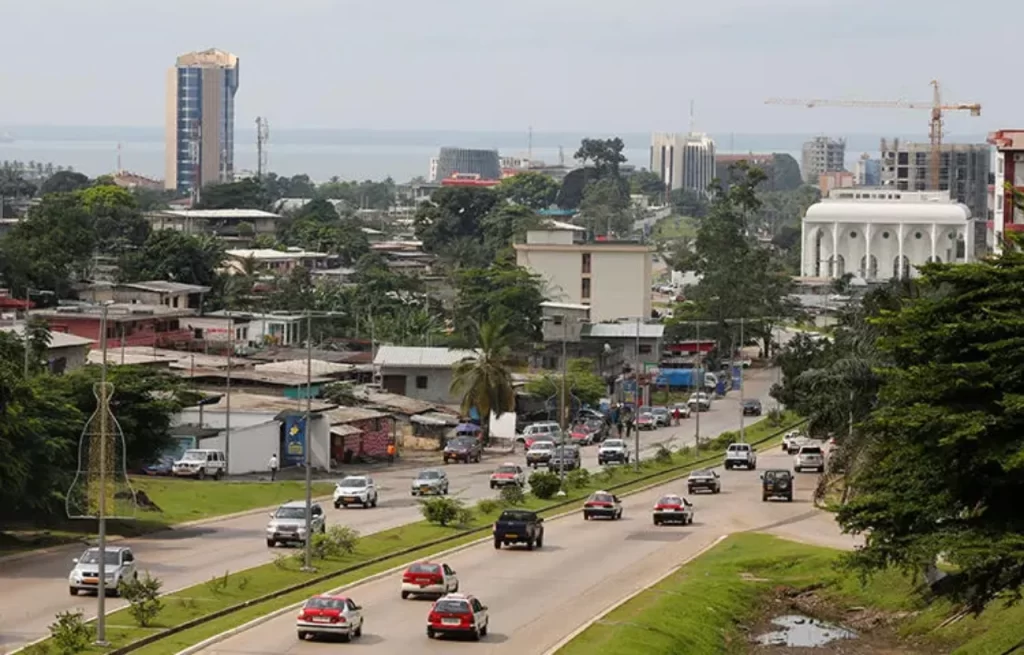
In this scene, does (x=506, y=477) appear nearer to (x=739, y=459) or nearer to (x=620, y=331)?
(x=739, y=459)

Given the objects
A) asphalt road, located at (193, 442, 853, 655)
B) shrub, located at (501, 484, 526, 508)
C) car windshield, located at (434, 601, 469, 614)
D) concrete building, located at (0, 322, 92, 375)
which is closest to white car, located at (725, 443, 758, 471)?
asphalt road, located at (193, 442, 853, 655)

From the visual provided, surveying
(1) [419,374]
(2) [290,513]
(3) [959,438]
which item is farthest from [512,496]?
(1) [419,374]

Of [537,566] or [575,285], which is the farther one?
[575,285]

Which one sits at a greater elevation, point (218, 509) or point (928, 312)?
point (928, 312)

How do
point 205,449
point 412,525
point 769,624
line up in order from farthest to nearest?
1. point 205,449
2. point 412,525
3. point 769,624

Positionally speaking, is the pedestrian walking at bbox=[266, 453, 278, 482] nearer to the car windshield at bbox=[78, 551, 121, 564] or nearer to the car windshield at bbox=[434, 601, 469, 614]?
the car windshield at bbox=[78, 551, 121, 564]

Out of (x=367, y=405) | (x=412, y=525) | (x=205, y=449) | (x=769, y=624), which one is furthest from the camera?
(x=367, y=405)

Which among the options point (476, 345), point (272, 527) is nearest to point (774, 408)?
point (476, 345)

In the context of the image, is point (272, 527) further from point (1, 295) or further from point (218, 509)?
point (1, 295)
